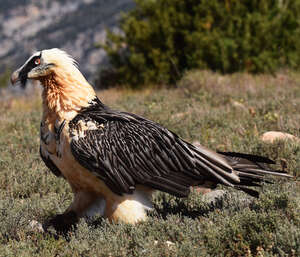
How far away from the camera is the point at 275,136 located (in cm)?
747

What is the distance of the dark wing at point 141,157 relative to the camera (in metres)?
4.43

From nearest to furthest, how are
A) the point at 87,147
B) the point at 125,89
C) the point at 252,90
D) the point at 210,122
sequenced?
the point at 87,147, the point at 210,122, the point at 252,90, the point at 125,89

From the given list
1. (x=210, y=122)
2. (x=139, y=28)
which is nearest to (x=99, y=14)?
(x=139, y=28)

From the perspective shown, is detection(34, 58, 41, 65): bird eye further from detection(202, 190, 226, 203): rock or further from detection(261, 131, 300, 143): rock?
detection(261, 131, 300, 143): rock

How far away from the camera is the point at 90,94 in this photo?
491 cm

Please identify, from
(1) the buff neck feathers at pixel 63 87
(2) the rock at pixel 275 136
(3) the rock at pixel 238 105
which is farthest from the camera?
(3) the rock at pixel 238 105

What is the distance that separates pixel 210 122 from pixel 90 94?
4.31m

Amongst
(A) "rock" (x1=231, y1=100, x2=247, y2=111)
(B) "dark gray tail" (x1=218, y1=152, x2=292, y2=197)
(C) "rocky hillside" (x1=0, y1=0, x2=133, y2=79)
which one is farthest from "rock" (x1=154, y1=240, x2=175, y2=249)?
(C) "rocky hillside" (x1=0, y1=0, x2=133, y2=79)

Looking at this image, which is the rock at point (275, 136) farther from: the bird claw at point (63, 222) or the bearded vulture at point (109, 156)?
the bird claw at point (63, 222)

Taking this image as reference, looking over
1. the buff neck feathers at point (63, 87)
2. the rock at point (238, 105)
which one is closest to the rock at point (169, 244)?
the buff neck feathers at point (63, 87)

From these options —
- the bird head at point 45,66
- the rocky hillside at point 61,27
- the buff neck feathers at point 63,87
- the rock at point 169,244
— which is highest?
the bird head at point 45,66

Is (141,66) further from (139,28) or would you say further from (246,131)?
(246,131)

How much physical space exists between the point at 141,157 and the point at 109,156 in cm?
34

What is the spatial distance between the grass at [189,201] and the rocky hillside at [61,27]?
3649 inches
